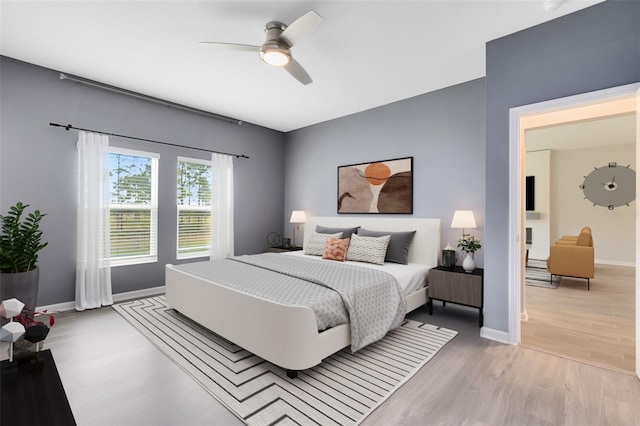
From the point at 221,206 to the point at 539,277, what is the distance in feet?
18.8

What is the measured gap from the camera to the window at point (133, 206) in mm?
3968

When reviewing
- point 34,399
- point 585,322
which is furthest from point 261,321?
→ point 585,322

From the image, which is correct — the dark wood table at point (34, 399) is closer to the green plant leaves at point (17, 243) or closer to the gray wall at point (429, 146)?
the green plant leaves at point (17, 243)

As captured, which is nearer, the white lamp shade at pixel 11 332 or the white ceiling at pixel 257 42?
the white lamp shade at pixel 11 332

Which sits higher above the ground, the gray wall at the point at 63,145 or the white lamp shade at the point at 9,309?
the gray wall at the point at 63,145

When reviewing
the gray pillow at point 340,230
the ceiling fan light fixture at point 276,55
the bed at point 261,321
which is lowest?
the bed at point 261,321

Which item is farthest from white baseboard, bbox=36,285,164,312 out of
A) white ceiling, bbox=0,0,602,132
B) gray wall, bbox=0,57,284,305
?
white ceiling, bbox=0,0,602,132

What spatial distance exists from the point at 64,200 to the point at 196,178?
1.68m

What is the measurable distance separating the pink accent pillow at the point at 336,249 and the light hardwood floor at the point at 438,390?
160cm

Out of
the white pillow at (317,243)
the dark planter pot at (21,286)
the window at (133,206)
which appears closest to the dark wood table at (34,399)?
the dark planter pot at (21,286)

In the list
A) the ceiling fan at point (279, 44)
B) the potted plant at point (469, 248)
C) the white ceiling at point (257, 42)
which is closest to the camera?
the ceiling fan at point (279, 44)

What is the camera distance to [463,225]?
335 cm

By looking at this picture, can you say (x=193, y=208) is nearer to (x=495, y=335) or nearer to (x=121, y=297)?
(x=121, y=297)

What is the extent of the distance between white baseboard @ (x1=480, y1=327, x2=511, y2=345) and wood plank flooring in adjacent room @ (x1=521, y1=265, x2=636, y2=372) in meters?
0.16
